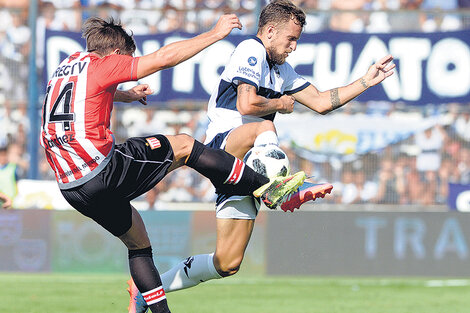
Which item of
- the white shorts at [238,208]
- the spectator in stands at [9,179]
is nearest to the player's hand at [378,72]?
the white shorts at [238,208]

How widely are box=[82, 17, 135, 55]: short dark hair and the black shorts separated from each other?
66 centimetres

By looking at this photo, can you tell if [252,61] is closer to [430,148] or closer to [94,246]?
[94,246]

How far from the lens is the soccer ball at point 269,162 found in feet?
20.7

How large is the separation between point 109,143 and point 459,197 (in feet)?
24.3

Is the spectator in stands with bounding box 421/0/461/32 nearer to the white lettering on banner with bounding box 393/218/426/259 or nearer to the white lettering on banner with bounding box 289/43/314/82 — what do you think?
the white lettering on banner with bounding box 289/43/314/82

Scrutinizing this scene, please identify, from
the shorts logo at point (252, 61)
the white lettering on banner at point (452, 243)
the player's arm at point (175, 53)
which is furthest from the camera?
the white lettering on banner at point (452, 243)

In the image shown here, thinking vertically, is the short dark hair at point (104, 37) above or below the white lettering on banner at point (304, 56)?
below

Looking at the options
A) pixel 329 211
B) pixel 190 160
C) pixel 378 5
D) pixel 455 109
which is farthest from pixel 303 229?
pixel 190 160

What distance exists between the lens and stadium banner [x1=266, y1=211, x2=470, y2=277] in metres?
Result: 11.8

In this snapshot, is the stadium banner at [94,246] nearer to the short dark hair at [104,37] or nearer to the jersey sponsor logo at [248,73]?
the jersey sponsor logo at [248,73]

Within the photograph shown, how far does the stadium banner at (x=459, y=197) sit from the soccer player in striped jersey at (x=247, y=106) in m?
5.28

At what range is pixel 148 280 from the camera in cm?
621

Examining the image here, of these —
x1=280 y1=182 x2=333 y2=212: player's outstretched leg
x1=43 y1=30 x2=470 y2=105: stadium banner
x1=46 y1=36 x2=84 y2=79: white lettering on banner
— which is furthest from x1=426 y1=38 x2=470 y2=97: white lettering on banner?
x1=280 y1=182 x2=333 y2=212: player's outstretched leg

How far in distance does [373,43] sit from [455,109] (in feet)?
4.86
